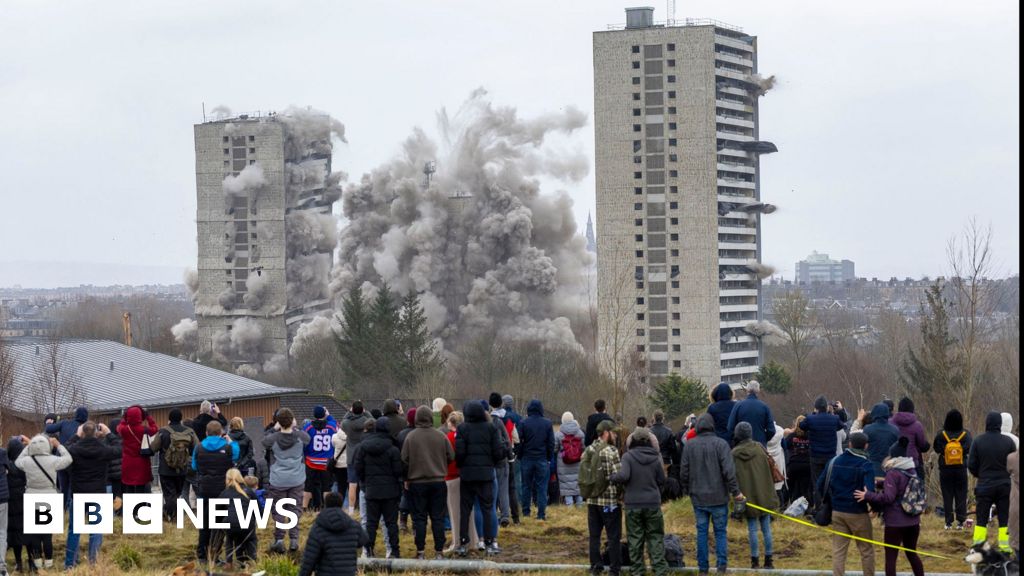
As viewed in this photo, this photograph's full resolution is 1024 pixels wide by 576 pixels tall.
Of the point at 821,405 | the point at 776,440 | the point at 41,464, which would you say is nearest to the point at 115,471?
the point at 41,464

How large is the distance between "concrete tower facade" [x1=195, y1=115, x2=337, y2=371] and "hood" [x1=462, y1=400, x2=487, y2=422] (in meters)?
99.4

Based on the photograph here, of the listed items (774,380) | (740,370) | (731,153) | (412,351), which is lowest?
(740,370)

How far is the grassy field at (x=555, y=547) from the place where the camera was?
1456 cm

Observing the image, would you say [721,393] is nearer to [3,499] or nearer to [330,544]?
[330,544]

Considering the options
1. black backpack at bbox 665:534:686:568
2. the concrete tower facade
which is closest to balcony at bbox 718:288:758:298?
the concrete tower facade

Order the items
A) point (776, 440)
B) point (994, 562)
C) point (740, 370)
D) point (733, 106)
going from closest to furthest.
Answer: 1. point (994, 562)
2. point (776, 440)
3. point (733, 106)
4. point (740, 370)

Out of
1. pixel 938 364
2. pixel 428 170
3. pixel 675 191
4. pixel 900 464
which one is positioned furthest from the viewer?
pixel 428 170

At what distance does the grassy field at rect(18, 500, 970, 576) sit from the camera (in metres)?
14.6

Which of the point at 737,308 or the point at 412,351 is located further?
the point at 737,308

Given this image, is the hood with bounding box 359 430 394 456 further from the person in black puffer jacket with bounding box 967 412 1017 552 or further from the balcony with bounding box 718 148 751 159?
the balcony with bounding box 718 148 751 159

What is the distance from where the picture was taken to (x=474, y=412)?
14727 mm

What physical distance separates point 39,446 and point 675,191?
7728 cm

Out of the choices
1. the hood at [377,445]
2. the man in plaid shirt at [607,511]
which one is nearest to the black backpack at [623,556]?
the man in plaid shirt at [607,511]

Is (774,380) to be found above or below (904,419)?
below
